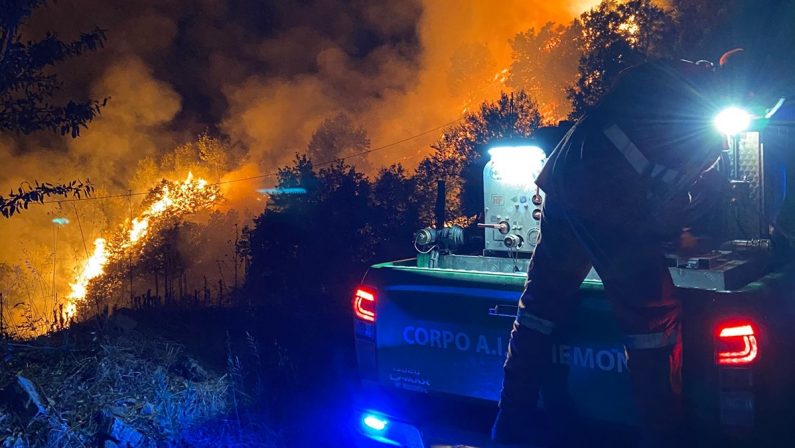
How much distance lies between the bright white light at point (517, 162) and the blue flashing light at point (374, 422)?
83.7 inches

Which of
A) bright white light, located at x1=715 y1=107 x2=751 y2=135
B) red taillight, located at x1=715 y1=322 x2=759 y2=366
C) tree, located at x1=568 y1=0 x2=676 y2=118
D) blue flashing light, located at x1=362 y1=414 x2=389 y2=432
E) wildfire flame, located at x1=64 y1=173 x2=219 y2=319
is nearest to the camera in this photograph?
red taillight, located at x1=715 y1=322 x2=759 y2=366

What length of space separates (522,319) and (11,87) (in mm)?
5846

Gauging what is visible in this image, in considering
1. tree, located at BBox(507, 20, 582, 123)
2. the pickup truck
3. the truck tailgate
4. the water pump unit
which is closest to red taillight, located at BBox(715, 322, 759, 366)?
the pickup truck

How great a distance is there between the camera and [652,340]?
229cm

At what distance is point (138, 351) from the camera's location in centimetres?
511

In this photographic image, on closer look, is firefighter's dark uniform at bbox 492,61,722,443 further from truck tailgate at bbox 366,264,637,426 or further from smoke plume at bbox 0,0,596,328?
smoke plume at bbox 0,0,596,328

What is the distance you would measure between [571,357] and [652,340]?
0.46 metres

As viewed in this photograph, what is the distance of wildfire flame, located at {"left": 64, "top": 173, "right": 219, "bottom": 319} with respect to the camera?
160 feet

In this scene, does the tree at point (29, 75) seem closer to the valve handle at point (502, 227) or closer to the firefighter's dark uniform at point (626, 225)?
the valve handle at point (502, 227)

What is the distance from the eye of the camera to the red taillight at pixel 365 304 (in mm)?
3293

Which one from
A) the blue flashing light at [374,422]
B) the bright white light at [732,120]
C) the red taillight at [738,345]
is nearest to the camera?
the red taillight at [738,345]

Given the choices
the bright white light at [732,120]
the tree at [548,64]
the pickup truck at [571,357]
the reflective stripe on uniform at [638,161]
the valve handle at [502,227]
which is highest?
the tree at [548,64]

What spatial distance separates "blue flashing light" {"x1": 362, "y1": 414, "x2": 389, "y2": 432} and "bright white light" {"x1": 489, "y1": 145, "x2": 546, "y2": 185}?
6.97ft

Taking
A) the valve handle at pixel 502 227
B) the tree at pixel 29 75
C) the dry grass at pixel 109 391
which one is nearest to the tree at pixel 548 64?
the tree at pixel 29 75
